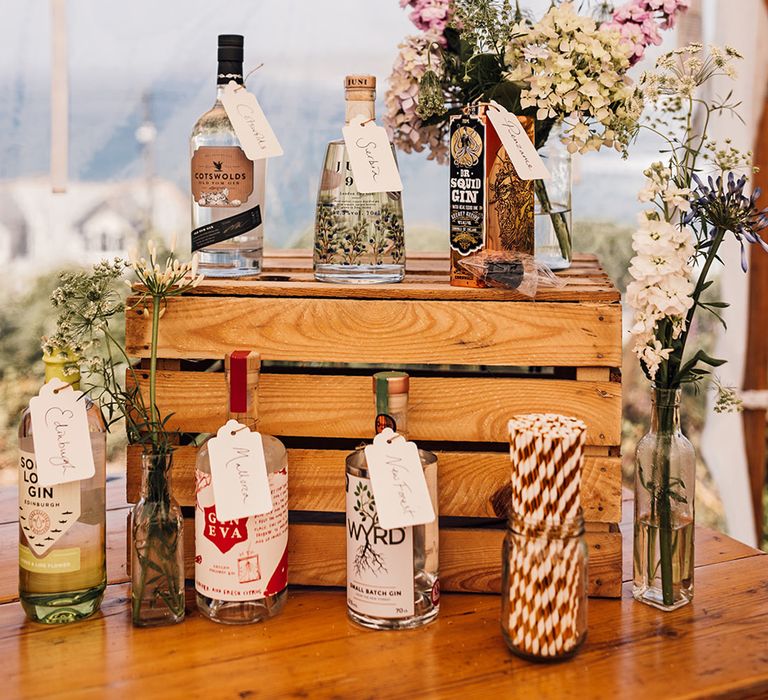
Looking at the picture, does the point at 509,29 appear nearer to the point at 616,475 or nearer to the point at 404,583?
the point at 616,475

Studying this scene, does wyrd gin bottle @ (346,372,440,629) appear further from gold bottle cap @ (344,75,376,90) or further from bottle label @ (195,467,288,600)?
gold bottle cap @ (344,75,376,90)

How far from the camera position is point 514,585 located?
96 centimetres

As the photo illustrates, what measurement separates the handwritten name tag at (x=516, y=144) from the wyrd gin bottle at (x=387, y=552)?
279 mm

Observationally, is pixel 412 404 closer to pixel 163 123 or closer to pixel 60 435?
pixel 60 435

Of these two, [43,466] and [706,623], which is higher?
[43,466]

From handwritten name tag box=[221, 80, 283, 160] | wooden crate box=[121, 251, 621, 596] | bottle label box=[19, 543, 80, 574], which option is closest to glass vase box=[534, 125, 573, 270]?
wooden crate box=[121, 251, 621, 596]

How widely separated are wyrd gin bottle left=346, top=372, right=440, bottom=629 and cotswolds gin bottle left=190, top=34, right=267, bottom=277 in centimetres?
30

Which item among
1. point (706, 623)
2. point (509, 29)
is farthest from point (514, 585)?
point (509, 29)

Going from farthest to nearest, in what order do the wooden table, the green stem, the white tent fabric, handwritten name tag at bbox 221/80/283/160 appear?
1. the white tent fabric
2. the green stem
3. handwritten name tag at bbox 221/80/283/160
4. the wooden table

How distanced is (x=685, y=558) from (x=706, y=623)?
77 mm

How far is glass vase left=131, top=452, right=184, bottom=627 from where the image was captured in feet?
3.37

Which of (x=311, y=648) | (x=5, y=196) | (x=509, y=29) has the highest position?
(x=509, y=29)

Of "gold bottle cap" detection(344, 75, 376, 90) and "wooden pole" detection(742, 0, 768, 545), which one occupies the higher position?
"gold bottle cap" detection(344, 75, 376, 90)

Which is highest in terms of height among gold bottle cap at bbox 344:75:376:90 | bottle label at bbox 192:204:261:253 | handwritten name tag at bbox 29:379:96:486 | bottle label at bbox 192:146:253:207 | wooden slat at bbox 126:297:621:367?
gold bottle cap at bbox 344:75:376:90
